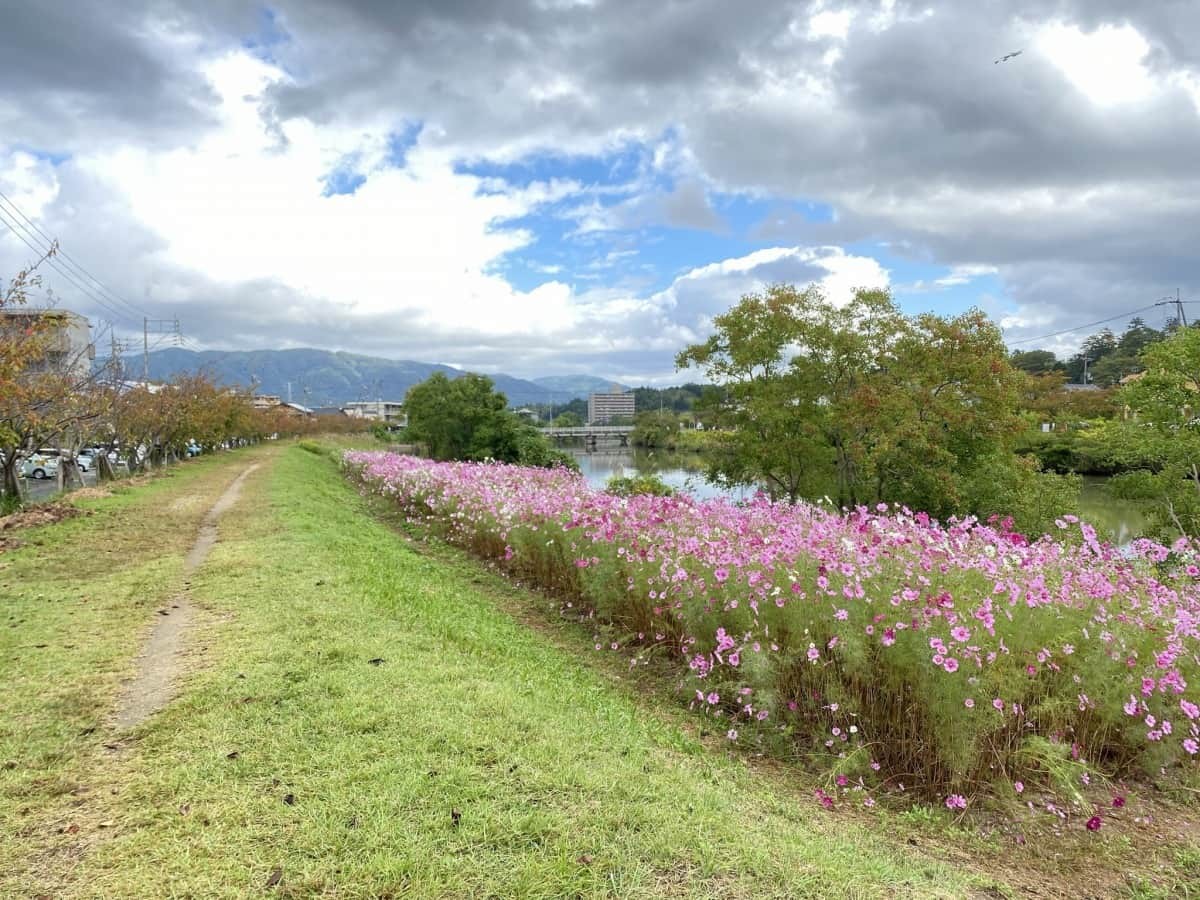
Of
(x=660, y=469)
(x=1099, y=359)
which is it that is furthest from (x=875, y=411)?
(x=1099, y=359)

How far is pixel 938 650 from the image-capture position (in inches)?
137

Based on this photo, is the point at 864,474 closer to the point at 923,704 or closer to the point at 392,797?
the point at 923,704

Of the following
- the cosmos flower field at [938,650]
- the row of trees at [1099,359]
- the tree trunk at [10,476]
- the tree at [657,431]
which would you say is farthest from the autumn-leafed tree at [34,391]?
the row of trees at [1099,359]

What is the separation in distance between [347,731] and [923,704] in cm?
303

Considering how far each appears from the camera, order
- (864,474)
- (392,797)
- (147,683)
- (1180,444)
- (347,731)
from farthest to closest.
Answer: (864,474), (1180,444), (147,683), (347,731), (392,797)

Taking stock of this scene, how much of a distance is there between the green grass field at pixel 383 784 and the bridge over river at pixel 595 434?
83.4 meters

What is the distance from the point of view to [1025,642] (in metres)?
3.76

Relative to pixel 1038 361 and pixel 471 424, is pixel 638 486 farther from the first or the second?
pixel 1038 361

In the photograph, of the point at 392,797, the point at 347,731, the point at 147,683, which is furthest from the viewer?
the point at 147,683

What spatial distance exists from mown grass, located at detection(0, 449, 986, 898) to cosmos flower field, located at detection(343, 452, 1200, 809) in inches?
24.6

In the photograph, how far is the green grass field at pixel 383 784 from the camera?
7.48ft

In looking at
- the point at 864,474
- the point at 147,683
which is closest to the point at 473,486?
the point at 147,683

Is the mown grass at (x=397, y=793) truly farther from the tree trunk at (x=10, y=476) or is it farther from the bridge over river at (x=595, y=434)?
the bridge over river at (x=595, y=434)

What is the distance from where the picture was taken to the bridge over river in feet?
302
